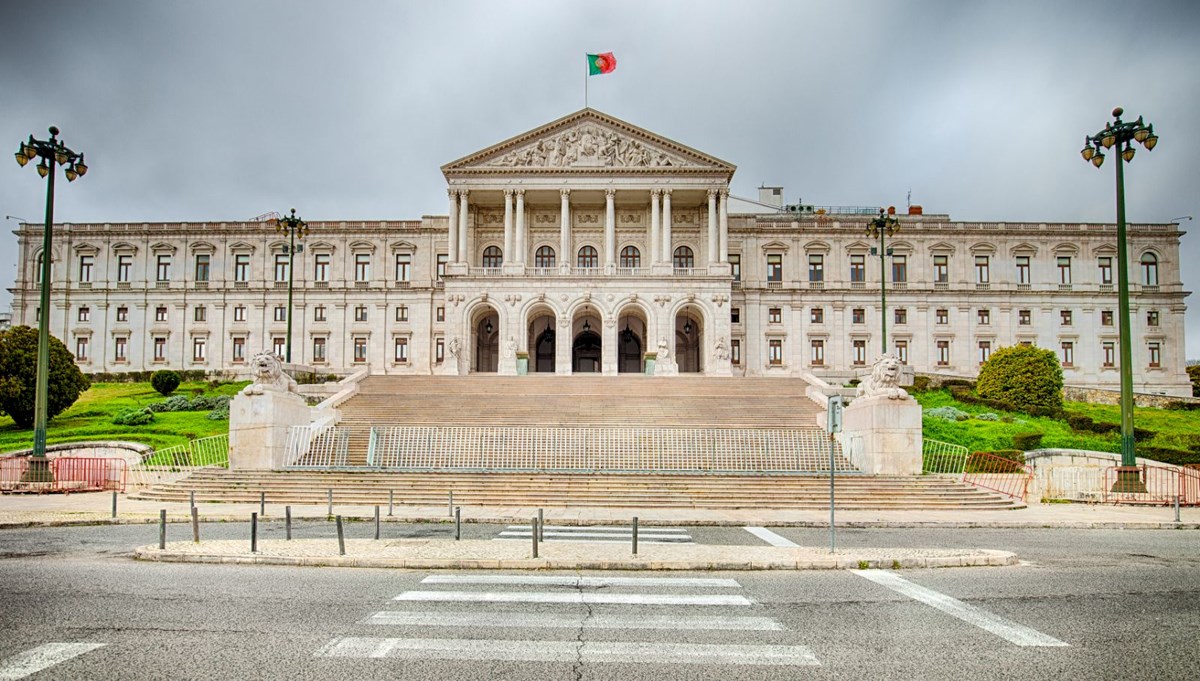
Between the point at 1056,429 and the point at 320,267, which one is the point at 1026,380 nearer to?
the point at 1056,429

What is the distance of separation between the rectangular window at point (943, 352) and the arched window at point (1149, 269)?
52.4 feet

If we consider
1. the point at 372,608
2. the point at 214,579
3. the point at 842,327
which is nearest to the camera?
the point at 372,608

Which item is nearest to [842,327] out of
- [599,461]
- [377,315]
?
[377,315]

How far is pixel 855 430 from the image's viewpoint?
1017 inches

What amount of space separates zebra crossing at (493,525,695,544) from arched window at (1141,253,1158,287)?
204 ft

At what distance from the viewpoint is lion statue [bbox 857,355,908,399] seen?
2434cm

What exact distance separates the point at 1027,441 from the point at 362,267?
49851mm

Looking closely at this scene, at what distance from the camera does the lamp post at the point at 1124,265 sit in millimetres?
22406

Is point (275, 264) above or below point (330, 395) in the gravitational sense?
above

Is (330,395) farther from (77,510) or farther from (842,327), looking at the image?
(842,327)

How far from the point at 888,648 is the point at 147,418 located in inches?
1434

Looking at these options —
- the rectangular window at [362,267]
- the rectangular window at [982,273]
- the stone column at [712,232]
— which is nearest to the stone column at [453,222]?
the rectangular window at [362,267]

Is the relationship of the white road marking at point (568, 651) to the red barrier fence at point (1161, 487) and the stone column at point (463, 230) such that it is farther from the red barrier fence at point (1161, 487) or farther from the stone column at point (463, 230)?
the stone column at point (463, 230)

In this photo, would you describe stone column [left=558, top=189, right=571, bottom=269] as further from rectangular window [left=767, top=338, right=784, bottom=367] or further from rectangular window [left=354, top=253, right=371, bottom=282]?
rectangular window [left=767, top=338, right=784, bottom=367]
